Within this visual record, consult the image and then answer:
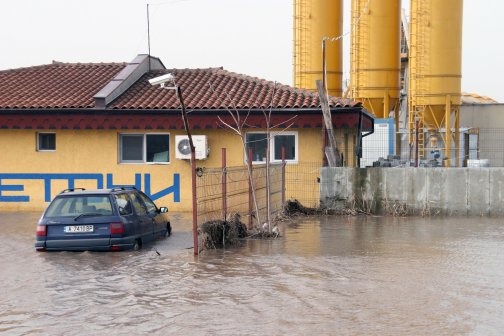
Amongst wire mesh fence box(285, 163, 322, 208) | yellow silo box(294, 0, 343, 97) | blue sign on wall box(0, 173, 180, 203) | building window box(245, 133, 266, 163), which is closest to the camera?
wire mesh fence box(285, 163, 322, 208)

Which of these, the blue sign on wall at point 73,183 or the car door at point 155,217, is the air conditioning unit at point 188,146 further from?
the car door at point 155,217

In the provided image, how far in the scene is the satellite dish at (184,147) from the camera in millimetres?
21969

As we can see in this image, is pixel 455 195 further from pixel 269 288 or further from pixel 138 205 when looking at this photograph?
pixel 269 288

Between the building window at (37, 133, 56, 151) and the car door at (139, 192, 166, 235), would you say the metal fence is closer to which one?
the building window at (37, 133, 56, 151)

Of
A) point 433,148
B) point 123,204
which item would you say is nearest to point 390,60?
point 433,148

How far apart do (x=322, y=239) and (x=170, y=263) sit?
14.4 ft

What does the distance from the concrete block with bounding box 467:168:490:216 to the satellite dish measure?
7.98 m

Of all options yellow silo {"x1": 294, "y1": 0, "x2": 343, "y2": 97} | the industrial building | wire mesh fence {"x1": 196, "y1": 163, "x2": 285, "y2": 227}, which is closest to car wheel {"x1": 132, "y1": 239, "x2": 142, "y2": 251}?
wire mesh fence {"x1": 196, "y1": 163, "x2": 285, "y2": 227}

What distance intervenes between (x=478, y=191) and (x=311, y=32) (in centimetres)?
1726

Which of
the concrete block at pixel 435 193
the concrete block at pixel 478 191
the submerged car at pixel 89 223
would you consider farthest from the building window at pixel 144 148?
the concrete block at pixel 478 191

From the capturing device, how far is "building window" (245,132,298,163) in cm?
2217

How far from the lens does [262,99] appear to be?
22.9 meters

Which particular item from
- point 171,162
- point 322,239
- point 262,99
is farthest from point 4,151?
point 322,239

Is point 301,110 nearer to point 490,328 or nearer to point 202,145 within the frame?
point 202,145
